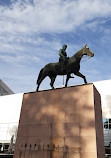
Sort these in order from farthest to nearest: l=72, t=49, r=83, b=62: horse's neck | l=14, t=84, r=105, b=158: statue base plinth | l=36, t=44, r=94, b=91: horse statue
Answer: l=72, t=49, r=83, b=62: horse's neck, l=36, t=44, r=94, b=91: horse statue, l=14, t=84, r=105, b=158: statue base plinth

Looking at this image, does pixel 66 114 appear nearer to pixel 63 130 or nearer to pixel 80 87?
pixel 63 130

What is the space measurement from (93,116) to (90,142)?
1.11m

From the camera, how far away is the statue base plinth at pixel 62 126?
703 centimetres

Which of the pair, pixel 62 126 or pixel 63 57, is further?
pixel 63 57

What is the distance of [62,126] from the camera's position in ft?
25.6

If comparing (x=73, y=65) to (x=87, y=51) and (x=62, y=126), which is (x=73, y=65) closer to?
(x=87, y=51)

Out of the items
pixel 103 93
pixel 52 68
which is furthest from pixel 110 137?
pixel 52 68

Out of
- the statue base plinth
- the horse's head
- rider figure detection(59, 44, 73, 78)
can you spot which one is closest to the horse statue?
the horse's head

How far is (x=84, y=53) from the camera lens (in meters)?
9.84

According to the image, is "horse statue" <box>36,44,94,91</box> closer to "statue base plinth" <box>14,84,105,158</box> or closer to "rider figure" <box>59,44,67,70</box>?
"rider figure" <box>59,44,67,70</box>

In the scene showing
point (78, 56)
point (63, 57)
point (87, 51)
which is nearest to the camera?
point (87, 51)

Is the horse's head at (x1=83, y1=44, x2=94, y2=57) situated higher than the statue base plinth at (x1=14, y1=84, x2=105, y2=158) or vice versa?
the horse's head at (x1=83, y1=44, x2=94, y2=57)

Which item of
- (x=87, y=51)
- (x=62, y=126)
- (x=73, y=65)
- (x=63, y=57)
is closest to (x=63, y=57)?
(x=63, y=57)

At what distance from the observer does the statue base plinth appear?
277 inches
